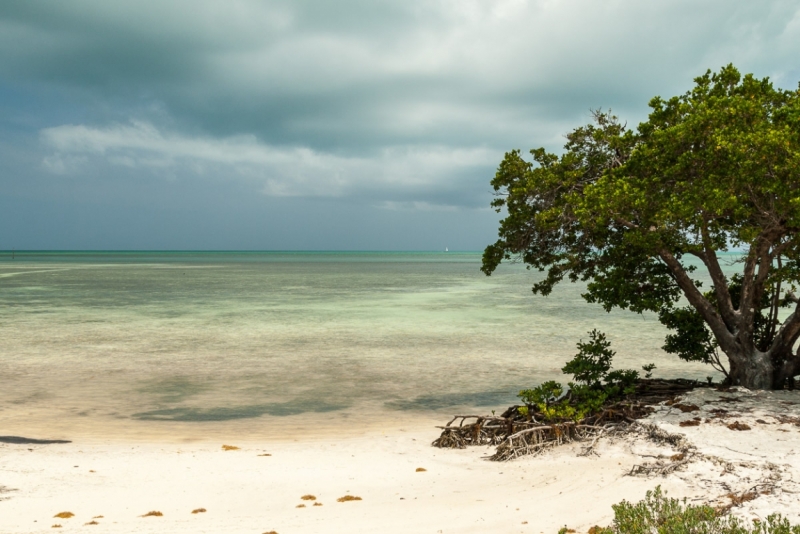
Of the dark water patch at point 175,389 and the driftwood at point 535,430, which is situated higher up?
the driftwood at point 535,430

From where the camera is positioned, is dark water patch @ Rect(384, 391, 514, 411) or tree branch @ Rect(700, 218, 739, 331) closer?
tree branch @ Rect(700, 218, 739, 331)

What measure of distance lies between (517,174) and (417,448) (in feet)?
18.7

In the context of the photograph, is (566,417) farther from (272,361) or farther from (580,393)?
(272,361)

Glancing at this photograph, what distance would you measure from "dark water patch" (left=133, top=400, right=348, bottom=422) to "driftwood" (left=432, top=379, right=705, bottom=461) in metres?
4.33

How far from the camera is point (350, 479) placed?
8.71 meters

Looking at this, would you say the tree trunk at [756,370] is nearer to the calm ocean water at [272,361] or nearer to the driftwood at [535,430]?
the driftwood at [535,430]

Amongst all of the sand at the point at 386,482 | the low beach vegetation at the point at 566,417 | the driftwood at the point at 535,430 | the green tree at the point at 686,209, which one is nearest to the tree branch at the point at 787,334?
the green tree at the point at 686,209

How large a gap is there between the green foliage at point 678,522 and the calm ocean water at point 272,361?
7461 mm

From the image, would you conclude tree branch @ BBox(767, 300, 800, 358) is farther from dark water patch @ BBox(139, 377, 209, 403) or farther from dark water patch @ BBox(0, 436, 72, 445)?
dark water patch @ BBox(0, 436, 72, 445)

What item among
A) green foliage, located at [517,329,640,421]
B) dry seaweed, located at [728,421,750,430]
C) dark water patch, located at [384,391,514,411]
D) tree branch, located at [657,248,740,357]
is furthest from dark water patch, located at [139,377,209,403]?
dry seaweed, located at [728,421,750,430]

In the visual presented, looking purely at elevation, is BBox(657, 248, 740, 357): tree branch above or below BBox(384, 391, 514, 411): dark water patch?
above

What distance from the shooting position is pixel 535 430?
388 inches

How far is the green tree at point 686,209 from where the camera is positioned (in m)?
9.39

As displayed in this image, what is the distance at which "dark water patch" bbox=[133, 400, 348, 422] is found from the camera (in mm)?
13211
